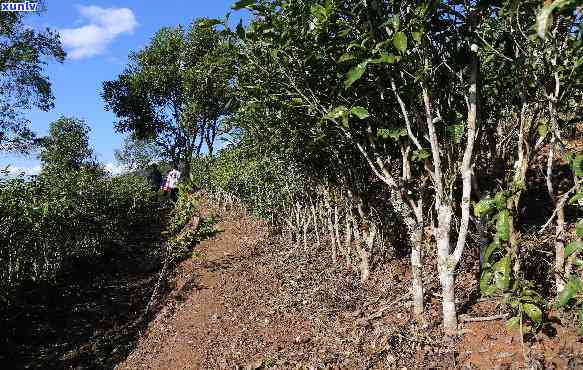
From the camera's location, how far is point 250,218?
42.7 ft

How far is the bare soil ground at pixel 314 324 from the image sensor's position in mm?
3459

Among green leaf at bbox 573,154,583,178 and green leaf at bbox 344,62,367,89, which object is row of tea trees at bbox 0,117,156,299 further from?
green leaf at bbox 573,154,583,178

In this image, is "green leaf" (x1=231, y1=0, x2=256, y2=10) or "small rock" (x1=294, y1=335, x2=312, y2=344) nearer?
"green leaf" (x1=231, y1=0, x2=256, y2=10)

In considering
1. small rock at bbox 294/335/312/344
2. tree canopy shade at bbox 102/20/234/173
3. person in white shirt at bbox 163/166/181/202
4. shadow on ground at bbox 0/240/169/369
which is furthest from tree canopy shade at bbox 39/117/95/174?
small rock at bbox 294/335/312/344

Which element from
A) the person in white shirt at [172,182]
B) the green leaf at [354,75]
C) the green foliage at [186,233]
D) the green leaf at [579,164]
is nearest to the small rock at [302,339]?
the green leaf at [354,75]

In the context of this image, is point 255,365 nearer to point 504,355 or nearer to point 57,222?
point 504,355

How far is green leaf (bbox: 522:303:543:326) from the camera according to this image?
9.84 feet

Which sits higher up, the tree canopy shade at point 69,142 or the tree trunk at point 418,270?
the tree canopy shade at point 69,142

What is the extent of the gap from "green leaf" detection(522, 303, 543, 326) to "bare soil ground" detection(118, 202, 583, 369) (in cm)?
28

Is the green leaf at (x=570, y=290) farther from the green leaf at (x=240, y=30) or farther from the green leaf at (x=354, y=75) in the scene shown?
the green leaf at (x=240, y=30)

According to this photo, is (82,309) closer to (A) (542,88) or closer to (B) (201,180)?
(A) (542,88)

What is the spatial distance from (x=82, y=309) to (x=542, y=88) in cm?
896

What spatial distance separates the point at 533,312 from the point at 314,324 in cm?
285

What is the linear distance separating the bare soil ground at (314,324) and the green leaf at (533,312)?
0.28 m
